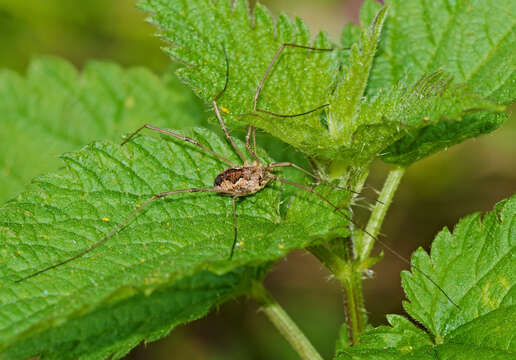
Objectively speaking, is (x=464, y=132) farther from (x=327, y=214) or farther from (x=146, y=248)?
(x=146, y=248)

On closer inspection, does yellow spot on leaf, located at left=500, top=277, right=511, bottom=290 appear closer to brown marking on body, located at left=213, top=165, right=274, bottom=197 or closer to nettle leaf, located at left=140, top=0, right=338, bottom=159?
nettle leaf, located at left=140, top=0, right=338, bottom=159

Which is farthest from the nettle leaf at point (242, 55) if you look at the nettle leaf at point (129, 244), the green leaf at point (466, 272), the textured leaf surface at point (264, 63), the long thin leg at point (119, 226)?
the green leaf at point (466, 272)

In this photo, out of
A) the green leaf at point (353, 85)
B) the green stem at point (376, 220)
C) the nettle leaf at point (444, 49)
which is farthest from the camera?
the nettle leaf at point (444, 49)

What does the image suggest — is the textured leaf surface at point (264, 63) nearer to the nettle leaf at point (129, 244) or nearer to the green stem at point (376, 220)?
the green stem at point (376, 220)

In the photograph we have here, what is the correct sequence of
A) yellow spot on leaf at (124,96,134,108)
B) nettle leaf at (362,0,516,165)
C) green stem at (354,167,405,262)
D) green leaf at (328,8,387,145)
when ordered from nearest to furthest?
green leaf at (328,8,387,145) → green stem at (354,167,405,262) → nettle leaf at (362,0,516,165) → yellow spot on leaf at (124,96,134,108)

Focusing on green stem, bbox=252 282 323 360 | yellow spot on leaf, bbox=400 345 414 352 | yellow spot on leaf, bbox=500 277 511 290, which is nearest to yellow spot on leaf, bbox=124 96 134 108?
green stem, bbox=252 282 323 360

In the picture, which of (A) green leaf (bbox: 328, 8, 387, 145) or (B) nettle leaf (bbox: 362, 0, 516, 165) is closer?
(A) green leaf (bbox: 328, 8, 387, 145)
